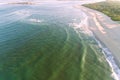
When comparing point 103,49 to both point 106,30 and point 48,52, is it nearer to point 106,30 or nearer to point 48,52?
point 48,52

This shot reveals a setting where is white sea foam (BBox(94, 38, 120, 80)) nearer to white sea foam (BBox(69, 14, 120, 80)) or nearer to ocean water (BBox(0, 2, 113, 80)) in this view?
white sea foam (BBox(69, 14, 120, 80))

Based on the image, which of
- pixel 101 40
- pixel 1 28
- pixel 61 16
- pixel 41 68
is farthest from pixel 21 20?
pixel 41 68

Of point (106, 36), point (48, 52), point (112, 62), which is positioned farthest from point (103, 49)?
point (48, 52)

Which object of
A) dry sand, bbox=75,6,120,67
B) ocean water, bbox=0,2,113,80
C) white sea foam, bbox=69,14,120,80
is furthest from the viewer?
dry sand, bbox=75,6,120,67

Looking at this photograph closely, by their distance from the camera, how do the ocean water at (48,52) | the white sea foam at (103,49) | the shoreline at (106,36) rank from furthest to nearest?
the shoreline at (106,36) < the white sea foam at (103,49) < the ocean water at (48,52)

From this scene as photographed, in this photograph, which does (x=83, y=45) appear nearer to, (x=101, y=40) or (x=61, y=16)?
(x=101, y=40)

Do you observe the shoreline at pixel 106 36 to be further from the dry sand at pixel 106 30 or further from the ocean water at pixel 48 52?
the ocean water at pixel 48 52

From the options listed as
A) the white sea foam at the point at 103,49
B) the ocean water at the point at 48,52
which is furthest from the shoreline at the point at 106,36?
the ocean water at the point at 48,52

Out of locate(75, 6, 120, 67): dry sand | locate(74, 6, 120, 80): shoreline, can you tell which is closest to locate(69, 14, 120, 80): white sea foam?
locate(74, 6, 120, 80): shoreline
